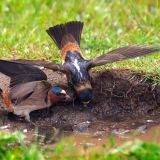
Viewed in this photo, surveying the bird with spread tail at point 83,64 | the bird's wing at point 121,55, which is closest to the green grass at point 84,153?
the bird with spread tail at point 83,64

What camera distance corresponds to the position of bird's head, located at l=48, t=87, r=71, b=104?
596 cm

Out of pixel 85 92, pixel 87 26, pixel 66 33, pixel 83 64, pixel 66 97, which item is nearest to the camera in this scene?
pixel 85 92

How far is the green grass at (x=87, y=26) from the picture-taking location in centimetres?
700

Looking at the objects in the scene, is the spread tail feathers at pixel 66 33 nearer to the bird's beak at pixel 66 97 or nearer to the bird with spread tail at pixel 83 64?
the bird with spread tail at pixel 83 64

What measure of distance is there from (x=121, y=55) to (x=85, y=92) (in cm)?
51

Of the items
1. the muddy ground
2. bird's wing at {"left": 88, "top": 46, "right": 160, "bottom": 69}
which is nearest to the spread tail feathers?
the muddy ground

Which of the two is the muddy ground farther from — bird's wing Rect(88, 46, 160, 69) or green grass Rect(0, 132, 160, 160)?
green grass Rect(0, 132, 160, 160)

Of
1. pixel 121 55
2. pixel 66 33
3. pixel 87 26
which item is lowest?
pixel 121 55

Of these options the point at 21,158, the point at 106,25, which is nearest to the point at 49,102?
the point at 21,158

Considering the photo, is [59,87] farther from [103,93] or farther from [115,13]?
[115,13]

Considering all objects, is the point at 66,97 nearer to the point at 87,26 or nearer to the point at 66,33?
the point at 66,33

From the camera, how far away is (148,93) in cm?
621

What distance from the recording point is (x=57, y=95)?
19.6ft

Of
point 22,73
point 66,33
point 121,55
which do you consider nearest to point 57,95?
point 22,73
